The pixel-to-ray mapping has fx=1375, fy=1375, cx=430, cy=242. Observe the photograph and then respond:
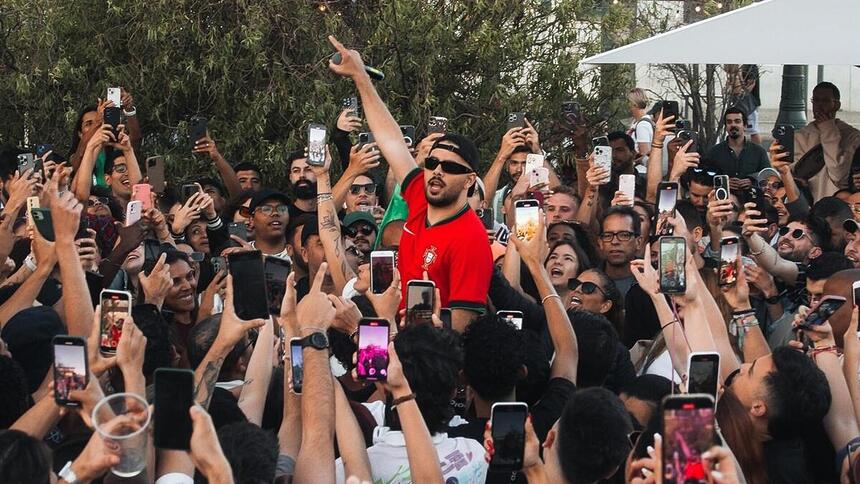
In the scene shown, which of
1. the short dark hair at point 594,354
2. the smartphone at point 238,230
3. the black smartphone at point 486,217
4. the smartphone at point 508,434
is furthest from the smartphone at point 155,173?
the smartphone at point 508,434

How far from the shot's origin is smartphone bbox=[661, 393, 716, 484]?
3553 mm

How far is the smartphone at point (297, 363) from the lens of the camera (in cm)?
489

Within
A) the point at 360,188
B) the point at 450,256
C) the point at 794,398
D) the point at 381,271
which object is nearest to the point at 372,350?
the point at 381,271

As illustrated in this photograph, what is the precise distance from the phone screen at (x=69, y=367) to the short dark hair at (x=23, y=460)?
0.46 metres

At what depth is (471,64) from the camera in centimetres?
1273

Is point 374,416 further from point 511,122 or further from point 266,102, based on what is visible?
point 266,102

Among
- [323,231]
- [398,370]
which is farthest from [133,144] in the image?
[398,370]

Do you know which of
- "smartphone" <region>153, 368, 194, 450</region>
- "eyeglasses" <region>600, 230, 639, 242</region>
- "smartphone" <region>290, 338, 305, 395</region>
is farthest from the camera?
"eyeglasses" <region>600, 230, 639, 242</region>

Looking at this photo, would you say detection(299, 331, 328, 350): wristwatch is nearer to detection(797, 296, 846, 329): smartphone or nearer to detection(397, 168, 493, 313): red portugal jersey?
detection(397, 168, 493, 313): red portugal jersey

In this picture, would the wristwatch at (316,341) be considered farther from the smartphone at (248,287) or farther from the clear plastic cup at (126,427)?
the clear plastic cup at (126,427)

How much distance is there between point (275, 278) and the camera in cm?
593

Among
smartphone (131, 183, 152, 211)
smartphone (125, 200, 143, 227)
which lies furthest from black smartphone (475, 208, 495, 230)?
smartphone (125, 200, 143, 227)

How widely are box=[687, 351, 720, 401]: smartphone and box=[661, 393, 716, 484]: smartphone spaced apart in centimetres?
109

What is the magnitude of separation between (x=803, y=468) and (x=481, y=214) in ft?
13.7
